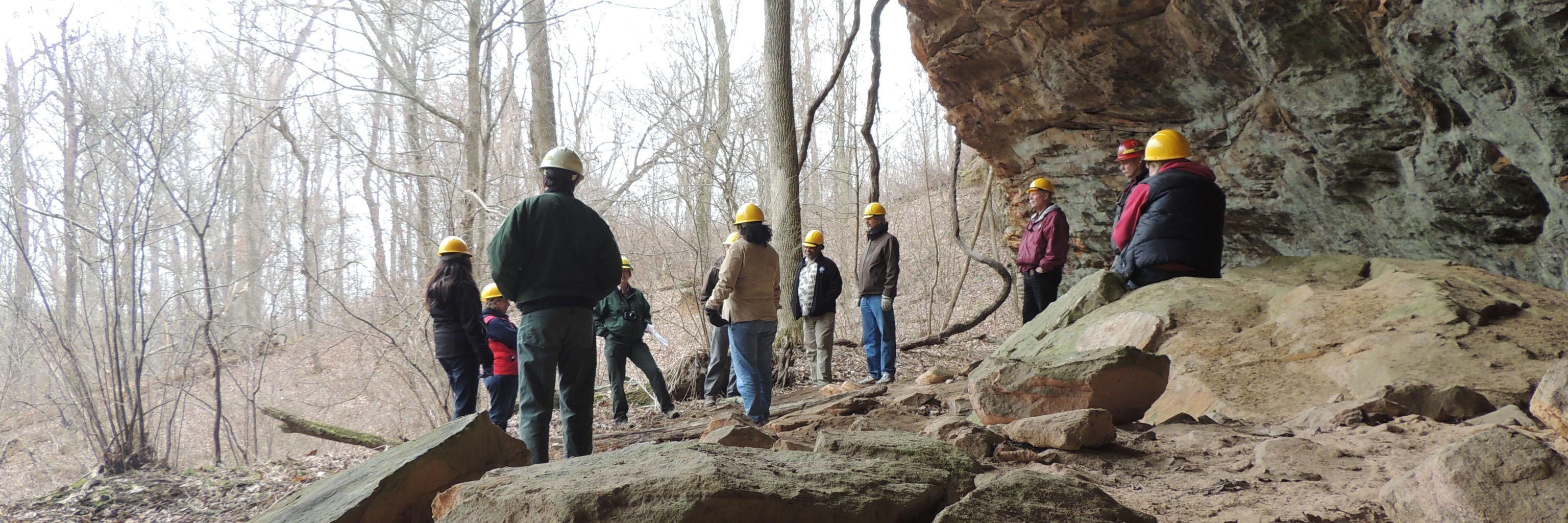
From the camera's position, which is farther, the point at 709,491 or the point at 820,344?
the point at 820,344

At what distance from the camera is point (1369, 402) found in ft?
10.7

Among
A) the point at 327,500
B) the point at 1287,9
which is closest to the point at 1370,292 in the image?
the point at 1287,9

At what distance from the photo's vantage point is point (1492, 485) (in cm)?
193

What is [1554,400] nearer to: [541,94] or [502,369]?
[502,369]

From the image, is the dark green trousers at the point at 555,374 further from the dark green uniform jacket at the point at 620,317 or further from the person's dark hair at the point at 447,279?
the dark green uniform jacket at the point at 620,317

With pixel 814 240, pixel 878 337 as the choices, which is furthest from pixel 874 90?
→ pixel 878 337

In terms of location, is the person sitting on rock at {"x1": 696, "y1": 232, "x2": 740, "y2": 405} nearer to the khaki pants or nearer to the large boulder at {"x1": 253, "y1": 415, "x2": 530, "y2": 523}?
the khaki pants

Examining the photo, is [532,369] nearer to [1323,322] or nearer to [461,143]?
[1323,322]

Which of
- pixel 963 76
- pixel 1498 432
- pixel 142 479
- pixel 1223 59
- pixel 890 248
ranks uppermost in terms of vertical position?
pixel 963 76

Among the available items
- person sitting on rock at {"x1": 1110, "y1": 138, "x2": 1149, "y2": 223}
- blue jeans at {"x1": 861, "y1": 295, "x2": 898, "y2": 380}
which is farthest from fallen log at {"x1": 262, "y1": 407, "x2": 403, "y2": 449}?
person sitting on rock at {"x1": 1110, "y1": 138, "x2": 1149, "y2": 223}

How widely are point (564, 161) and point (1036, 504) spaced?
10.8 feet

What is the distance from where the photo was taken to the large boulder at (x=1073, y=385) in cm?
355

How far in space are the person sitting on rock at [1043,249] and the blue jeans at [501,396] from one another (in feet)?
14.8

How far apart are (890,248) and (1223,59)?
316cm
